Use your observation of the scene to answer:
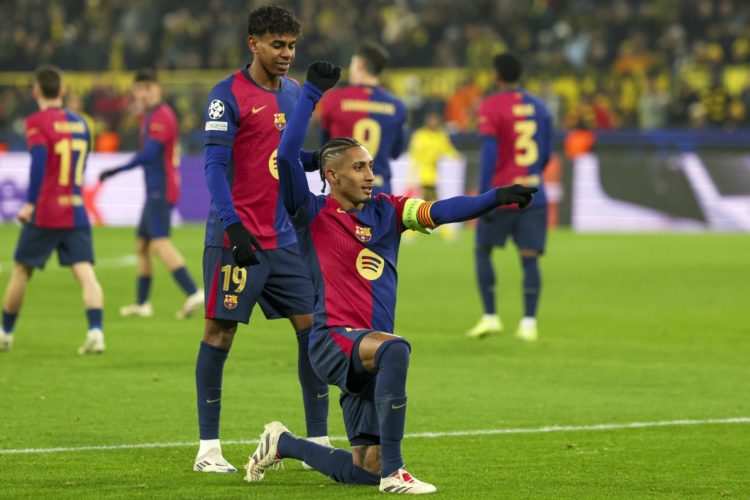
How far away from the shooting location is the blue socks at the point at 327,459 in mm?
6176

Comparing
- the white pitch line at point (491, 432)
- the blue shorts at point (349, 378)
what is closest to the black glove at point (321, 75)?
the blue shorts at point (349, 378)

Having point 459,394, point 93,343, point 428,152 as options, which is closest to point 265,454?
point 459,394

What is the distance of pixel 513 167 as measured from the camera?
1245 centimetres

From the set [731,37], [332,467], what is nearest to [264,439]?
[332,467]

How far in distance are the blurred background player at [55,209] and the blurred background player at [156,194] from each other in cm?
224

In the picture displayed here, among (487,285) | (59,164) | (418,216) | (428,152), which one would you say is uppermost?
(428,152)

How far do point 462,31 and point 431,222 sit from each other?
85.7 feet

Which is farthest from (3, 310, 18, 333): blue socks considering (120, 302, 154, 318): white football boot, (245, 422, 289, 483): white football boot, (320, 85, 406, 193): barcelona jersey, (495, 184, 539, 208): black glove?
(495, 184, 539, 208): black glove

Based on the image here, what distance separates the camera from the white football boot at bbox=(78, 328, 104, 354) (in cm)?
1108

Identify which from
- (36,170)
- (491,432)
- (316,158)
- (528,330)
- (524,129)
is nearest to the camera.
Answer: (316,158)

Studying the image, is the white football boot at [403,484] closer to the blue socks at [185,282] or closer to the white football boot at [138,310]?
the blue socks at [185,282]

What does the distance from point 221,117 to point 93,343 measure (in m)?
4.80

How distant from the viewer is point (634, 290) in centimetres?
1616

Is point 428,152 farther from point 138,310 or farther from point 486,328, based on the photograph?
point 486,328
